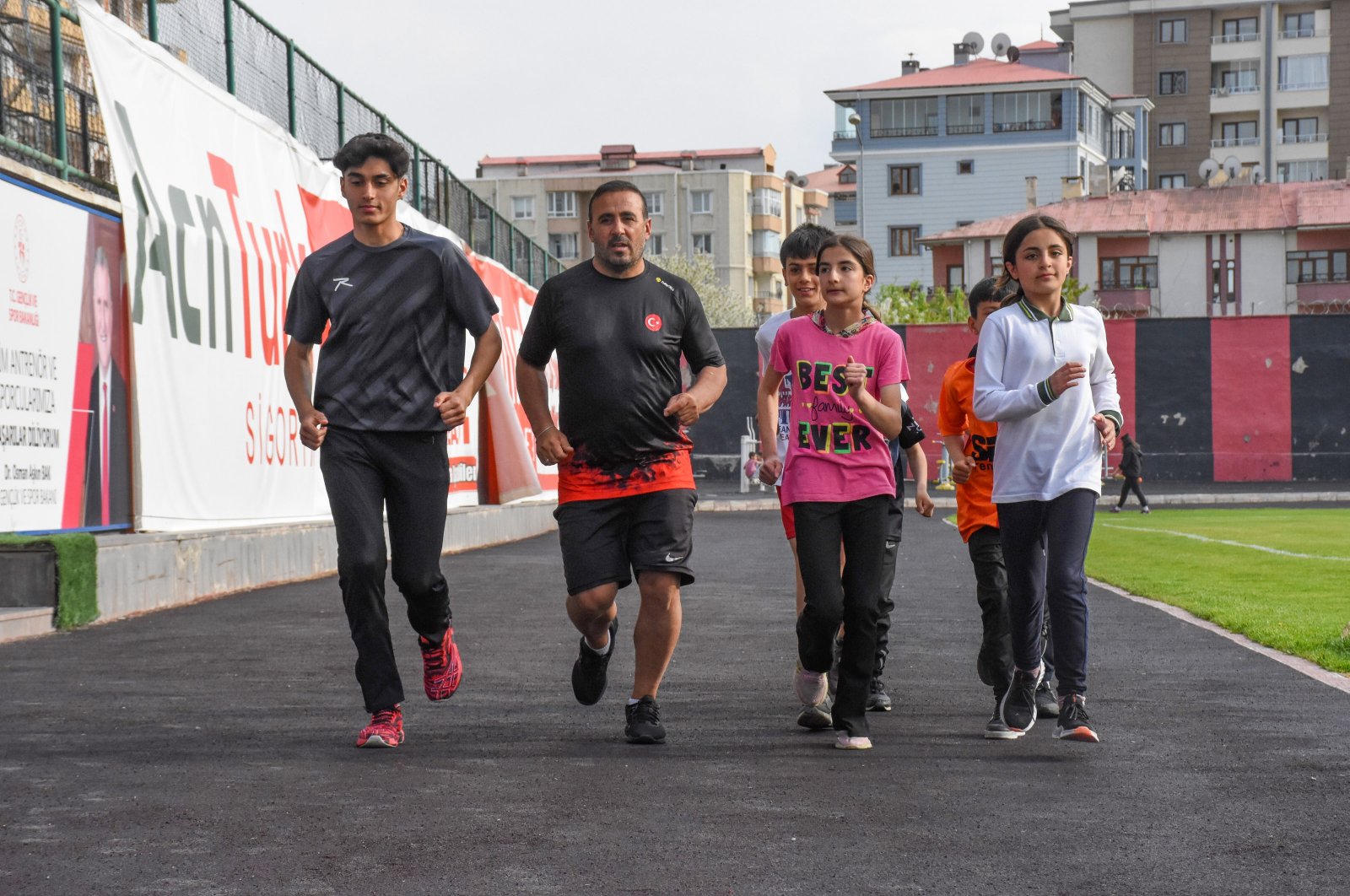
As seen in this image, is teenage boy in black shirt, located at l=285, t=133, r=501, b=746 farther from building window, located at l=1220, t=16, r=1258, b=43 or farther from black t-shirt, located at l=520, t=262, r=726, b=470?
building window, located at l=1220, t=16, r=1258, b=43

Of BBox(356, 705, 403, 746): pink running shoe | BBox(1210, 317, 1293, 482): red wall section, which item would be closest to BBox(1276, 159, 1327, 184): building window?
BBox(1210, 317, 1293, 482): red wall section

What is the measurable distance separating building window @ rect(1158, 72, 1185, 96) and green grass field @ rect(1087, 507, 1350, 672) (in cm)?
7402

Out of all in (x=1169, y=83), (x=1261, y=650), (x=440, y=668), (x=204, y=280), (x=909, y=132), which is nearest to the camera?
(x=440, y=668)

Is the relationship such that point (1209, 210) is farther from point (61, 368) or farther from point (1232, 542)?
point (61, 368)

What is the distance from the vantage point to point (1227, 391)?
45.9 metres

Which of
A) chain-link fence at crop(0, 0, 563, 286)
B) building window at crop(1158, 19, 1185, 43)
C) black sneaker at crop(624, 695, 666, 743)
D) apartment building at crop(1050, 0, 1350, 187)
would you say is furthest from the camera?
building window at crop(1158, 19, 1185, 43)

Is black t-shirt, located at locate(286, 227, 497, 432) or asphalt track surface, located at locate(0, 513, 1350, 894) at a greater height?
black t-shirt, located at locate(286, 227, 497, 432)

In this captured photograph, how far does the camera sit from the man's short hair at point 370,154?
5.94 meters

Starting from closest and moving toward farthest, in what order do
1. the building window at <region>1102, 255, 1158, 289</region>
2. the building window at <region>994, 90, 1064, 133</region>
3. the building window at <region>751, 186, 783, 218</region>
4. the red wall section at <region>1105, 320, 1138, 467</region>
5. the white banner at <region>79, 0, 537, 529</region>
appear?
the white banner at <region>79, 0, 537, 529</region>, the red wall section at <region>1105, 320, 1138, 467</region>, the building window at <region>1102, 255, 1158, 289</region>, the building window at <region>994, 90, 1064, 133</region>, the building window at <region>751, 186, 783, 218</region>

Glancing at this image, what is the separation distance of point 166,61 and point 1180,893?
9.40 m

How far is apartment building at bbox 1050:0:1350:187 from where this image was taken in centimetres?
9575

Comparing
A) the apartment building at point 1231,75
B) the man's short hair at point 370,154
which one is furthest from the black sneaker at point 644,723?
the apartment building at point 1231,75

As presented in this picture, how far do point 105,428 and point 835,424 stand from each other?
5951mm

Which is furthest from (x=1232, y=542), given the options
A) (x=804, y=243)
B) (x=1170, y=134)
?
(x=1170, y=134)
